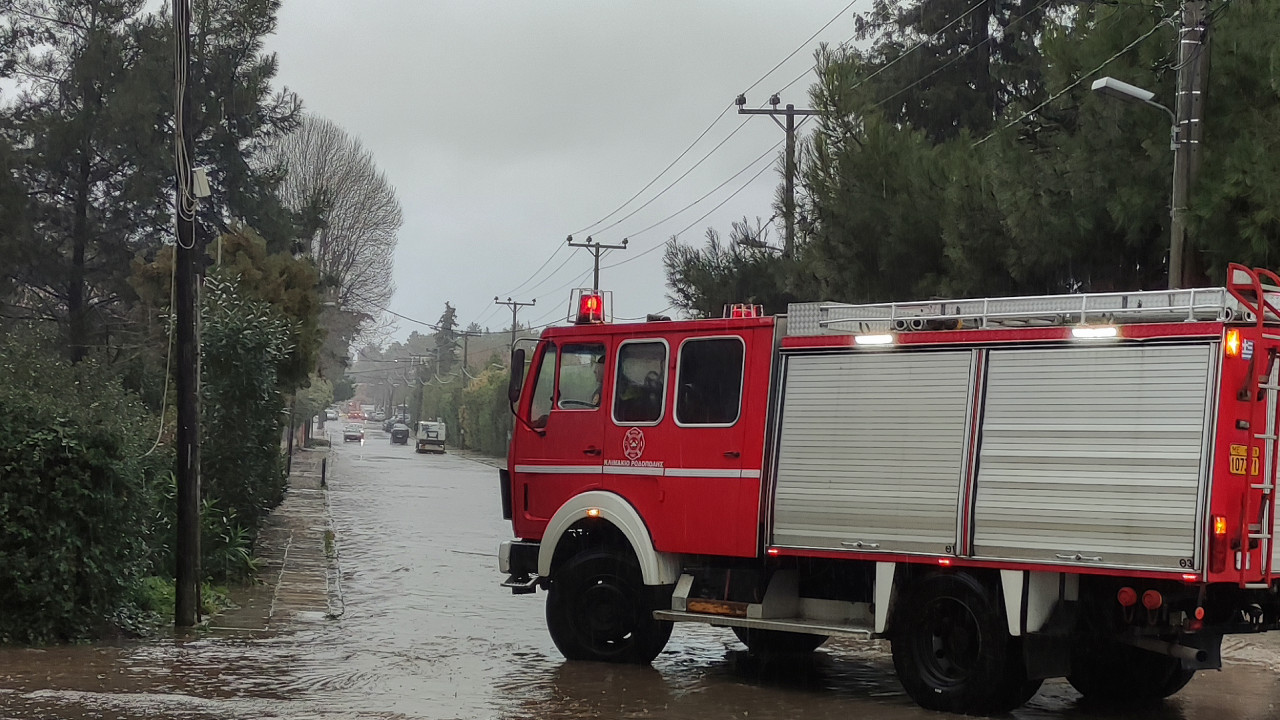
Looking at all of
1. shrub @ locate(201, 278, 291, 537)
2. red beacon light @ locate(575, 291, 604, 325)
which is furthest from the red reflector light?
shrub @ locate(201, 278, 291, 537)

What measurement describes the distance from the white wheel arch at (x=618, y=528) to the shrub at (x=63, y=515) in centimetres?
373

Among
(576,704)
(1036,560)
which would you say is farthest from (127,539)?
(1036,560)

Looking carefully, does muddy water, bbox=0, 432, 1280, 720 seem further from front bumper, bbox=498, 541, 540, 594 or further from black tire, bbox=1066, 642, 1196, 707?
front bumper, bbox=498, 541, 540, 594

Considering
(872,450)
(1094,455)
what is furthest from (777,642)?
(1094,455)

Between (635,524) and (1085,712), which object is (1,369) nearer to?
A: (635,524)

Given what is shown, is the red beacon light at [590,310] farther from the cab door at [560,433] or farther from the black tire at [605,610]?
the black tire at [605,610]

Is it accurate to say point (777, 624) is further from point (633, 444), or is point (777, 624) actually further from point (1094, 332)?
point (1094, 332)

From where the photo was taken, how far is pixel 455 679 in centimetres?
1069

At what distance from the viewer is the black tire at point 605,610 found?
11266mm

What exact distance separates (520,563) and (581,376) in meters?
1.69

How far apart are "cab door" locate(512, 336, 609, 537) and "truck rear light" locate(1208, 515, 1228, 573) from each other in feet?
15.9

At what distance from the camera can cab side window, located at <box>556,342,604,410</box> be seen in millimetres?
11766

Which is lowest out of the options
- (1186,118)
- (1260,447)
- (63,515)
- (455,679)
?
(455,679)

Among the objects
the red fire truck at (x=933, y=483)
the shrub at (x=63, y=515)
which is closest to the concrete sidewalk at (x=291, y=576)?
the shrub at (x=63, y=515)
